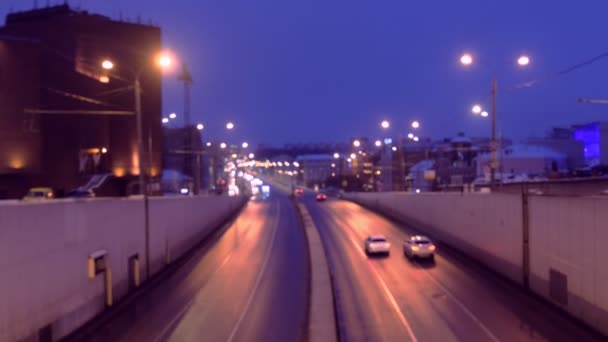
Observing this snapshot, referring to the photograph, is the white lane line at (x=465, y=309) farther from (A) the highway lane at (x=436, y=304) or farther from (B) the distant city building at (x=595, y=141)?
(B) the distant city building at (x=595, y=141)

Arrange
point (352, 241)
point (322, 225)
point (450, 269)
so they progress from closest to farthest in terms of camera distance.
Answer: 1. point (450, 269)
2. point (352, 241)
3. point (322, 225)

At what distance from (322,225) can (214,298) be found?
29.7 m

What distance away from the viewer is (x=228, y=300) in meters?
22.7

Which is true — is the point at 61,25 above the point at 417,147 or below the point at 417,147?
above

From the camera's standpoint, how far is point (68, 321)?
17.1m

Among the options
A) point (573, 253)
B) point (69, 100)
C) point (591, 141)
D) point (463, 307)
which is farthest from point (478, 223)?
point (591, 141)

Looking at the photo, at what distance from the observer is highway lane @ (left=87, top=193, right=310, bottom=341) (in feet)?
58.3

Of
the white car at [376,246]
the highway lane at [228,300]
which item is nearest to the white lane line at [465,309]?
the highway lane at [228,300]

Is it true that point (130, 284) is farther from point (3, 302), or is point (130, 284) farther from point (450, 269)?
point (450, 269)

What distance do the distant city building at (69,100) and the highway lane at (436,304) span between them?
1230 centimetres

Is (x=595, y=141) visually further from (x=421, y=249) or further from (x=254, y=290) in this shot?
(x=254, y=290)

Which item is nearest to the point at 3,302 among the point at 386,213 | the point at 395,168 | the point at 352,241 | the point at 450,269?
the point at 450,269

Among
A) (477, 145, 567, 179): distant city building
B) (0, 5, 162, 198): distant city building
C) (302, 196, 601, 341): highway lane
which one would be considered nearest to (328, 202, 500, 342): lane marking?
(302, 196, 601, 341): highway lane

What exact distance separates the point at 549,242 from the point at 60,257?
14.7 m
